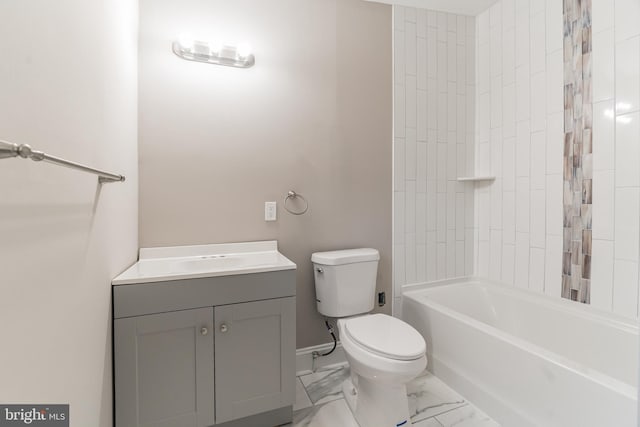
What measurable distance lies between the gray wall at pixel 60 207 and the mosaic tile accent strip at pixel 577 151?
2348 millimetres

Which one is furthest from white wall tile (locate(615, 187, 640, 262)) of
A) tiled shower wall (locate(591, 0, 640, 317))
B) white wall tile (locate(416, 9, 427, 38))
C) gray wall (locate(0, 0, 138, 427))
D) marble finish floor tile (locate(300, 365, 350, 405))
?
gray wall (locate(0, 0, 138, 427))

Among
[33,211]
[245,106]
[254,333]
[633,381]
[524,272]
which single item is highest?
[245,106]

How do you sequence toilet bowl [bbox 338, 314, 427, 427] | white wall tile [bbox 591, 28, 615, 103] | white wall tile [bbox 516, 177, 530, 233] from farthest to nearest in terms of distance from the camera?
white wall tile [bbox 516, 177, 530, 233] < white wall tile [bbox 591, 28, 615, 103] < toilet bowl [bbox 338, 314, 427, 427]

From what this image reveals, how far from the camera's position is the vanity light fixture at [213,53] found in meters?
1.63

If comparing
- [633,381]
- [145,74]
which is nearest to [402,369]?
[633,381]

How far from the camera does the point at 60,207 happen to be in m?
0.76

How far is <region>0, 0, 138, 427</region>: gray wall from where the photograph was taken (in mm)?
571

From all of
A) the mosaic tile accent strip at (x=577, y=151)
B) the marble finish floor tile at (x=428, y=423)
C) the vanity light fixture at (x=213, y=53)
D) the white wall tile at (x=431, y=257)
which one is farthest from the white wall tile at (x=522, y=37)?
the marble finish floor tile at (x=428, y=423)

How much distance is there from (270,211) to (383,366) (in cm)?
106

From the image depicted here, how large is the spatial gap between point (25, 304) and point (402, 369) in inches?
50.6

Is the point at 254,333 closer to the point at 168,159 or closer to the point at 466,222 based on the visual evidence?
the point at 168,159

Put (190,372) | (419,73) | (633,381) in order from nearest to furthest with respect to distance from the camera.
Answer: (190,372) → (633,381) → (419,73)

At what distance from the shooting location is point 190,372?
1299 mm

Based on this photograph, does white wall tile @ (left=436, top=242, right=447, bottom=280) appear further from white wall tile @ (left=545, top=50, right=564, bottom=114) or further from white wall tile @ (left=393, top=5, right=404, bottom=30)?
white wall tile @ (left=393, top=5, right=404, bottom=30)
